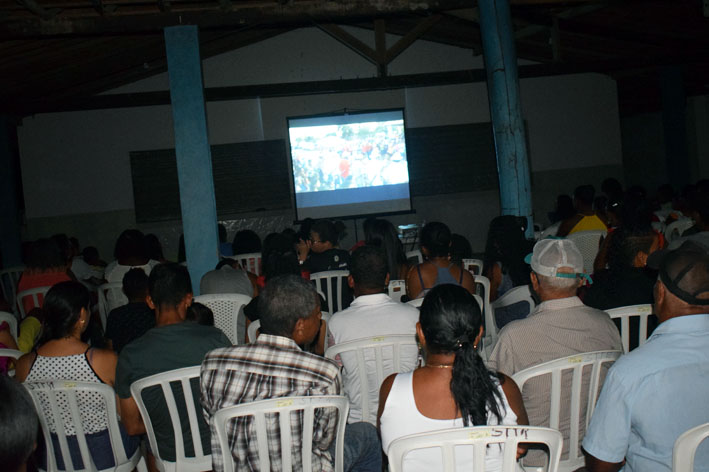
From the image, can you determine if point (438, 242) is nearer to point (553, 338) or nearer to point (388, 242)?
point (388, 242)

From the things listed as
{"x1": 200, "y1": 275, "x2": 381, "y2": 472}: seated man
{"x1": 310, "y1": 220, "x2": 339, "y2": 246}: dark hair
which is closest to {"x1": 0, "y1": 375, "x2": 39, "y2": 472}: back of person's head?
{"x1": 200, "y1": 275, "x2": 381, "y2": 472}: seated man

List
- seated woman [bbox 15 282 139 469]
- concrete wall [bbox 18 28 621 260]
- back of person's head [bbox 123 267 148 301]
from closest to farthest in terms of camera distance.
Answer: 1. seated woman [bbox 15 282 139 469]
2. back of person's head [bbox 123 267 148 301]
3. concrete wall [bbox 18 28 621 260]

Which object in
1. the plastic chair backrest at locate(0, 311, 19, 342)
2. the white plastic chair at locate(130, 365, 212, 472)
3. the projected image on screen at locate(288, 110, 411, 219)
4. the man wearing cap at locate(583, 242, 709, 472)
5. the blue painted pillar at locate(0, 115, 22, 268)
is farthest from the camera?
the projected image on screen at locate(288, 110, 411, 219)

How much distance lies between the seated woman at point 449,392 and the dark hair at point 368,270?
3.42 feet

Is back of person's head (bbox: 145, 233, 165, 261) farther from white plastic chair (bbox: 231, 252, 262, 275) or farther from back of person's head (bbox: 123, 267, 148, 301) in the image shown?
back of person's head (bbox: 123, 267, 148, 301)

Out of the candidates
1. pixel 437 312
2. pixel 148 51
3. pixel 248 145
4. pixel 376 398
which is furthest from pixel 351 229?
pixel 437 312

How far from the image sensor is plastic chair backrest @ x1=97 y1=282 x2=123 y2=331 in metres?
4.54

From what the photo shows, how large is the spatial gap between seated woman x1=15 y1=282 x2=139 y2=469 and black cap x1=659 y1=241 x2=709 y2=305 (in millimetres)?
2060

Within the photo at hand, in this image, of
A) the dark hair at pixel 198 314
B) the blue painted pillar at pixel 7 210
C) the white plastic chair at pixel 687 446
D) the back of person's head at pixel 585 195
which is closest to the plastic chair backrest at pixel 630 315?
the white plastic chair at pixel 687 446

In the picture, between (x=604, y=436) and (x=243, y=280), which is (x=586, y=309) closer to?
(x=604, y=436)

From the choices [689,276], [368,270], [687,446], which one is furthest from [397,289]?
[687,446]

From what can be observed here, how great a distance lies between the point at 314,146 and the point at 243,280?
6.24m

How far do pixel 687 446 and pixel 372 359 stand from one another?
1.28 meters

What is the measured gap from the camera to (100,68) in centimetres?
920
